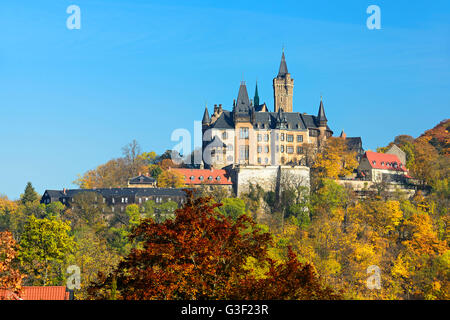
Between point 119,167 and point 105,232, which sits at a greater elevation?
point 119,167

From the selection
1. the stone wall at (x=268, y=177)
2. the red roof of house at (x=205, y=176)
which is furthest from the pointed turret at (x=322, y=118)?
the red roof of house at (x=205, y=176)

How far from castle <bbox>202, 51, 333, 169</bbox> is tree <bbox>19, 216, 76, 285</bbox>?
2025 inches

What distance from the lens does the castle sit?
104188mm

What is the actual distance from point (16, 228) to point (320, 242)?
125 feet

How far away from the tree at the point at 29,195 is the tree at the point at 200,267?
260 feet

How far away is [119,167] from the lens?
364 feet

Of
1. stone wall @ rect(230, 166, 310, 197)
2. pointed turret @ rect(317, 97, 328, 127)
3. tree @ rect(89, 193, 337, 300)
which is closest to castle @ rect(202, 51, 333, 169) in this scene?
pointed turret @ rect(317, 97, 328, 127)

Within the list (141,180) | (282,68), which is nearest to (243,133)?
(141,180)

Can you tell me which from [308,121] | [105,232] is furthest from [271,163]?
[105,232]

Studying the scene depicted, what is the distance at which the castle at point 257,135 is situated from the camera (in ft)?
342

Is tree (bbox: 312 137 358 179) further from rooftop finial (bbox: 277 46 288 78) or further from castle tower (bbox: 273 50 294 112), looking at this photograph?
rooftop finial (bbox: 277 46 288 78)

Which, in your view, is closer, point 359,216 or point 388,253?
point 388,253
